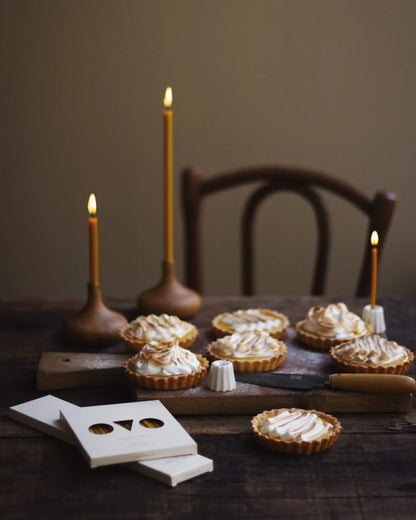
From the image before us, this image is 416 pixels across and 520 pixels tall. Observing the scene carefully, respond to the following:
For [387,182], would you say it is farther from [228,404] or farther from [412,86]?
[228,404]

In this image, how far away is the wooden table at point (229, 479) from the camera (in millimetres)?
1043

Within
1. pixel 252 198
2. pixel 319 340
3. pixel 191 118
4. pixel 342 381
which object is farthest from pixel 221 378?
pixel 191 118

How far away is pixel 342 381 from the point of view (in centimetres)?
133

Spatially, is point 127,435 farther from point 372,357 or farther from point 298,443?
point 372,357

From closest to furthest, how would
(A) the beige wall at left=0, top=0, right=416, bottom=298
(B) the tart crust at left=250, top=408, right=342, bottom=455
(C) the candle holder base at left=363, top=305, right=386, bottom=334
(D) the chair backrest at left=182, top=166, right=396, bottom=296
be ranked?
1. (B) the tart crust at left=250, top=408, right=342, bottom=455
2. (C) the candle holder base at left=363, top=305, right=386, bottom=334
3. (D) the chair backrest at left=182, top=166, right=396, bottom=296
4. (A) the beige wall at left=0, top=0, right=416, bottom=298

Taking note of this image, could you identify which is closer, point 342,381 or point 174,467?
point 174,467

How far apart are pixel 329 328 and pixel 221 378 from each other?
322 mm

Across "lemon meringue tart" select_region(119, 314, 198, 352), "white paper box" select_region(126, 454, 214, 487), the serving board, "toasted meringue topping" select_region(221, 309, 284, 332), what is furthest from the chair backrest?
"white paper box" select_region(126, 454, 214, 487)

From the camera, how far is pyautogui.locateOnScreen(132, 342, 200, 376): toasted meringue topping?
1340 millimetres

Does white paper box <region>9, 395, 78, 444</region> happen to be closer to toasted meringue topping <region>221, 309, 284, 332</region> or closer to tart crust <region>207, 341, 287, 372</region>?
tart crust <region>207, 341, 287, 372</region>

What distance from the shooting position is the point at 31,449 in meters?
1.20

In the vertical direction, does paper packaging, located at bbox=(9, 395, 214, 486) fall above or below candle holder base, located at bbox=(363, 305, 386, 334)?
below

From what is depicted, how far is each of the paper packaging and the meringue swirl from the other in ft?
0.40

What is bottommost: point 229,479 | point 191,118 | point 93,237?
point 229,479
